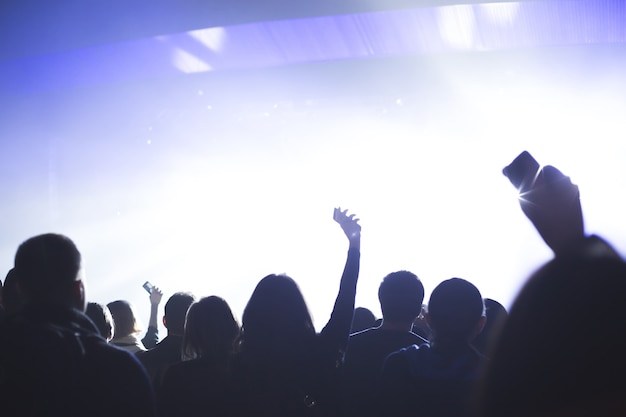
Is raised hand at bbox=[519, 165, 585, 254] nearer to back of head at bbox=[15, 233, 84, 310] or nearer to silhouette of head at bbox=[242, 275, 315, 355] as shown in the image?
silhouette of head at bbox=[242, 275, 315, 355]

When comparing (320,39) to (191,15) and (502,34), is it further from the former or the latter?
(502,34)

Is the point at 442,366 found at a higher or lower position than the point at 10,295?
lower

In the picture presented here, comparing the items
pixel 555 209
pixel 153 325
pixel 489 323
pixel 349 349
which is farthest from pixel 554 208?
pixel 153 325

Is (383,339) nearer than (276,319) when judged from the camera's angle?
No

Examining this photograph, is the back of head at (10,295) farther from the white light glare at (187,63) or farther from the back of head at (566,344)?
the white light glare at (187,63)

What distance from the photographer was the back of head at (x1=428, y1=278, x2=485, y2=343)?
74.4 inches

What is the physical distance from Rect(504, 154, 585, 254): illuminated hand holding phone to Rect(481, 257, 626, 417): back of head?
0.22ft

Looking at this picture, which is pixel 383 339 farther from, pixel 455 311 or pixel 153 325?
pixel 153 325

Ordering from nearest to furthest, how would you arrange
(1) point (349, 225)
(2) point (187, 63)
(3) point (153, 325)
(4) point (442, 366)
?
(4) point (442, 366) → (1) point (349, 225) → (3) point (153, 325) → (2) point (187, 63)

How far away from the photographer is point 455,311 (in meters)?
1.90

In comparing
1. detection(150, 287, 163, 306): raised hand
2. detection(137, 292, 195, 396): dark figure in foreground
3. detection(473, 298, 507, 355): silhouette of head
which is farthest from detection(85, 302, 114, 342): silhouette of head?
detection(473, 298, 507, 355): silhouette of head

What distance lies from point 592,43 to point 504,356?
4929mm

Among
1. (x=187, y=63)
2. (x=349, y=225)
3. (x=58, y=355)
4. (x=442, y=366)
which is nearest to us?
(x=58, y=355)

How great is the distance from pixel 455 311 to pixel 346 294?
1.36ft
